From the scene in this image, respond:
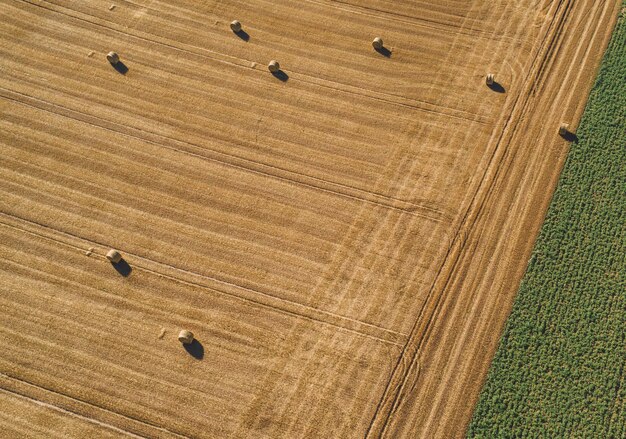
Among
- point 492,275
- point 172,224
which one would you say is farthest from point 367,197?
point 172,224

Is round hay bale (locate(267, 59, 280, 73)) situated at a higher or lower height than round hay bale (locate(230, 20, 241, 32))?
lower

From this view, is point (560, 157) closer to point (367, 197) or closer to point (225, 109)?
point (367, 197)

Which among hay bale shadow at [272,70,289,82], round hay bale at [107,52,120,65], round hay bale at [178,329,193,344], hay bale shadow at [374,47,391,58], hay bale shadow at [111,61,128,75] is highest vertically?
round hay bale at [107,52,120,65]

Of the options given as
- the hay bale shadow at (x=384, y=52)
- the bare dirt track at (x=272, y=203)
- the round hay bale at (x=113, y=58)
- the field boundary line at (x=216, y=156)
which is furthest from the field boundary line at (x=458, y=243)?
the round hay bale at (x=113, y=58)

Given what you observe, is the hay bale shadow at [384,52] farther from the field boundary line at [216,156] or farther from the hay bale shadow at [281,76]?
the field boundary line at [216,156]

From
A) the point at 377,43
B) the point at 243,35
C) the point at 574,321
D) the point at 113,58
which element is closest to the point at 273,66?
the point at 243,35

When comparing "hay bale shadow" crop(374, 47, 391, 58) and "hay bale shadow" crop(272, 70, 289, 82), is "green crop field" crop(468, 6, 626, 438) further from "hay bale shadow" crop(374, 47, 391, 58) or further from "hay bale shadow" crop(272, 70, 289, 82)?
"hay bale shadow" crop(272, 70, 289, 82)

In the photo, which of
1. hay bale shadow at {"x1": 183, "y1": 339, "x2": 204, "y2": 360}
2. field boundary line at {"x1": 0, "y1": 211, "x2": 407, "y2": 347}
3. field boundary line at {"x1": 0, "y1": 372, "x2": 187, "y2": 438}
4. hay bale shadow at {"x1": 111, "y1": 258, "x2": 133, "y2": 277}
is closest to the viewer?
field boundary line at {"x1": 0, "y1": 372, "x2": 187, "y2": 438}

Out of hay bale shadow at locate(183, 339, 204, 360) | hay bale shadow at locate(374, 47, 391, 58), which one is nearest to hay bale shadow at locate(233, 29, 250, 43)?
hay bale shadow at locate(374, 47, 391, 58)
